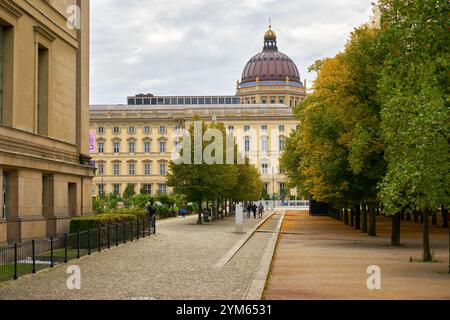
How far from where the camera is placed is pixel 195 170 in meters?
60.3

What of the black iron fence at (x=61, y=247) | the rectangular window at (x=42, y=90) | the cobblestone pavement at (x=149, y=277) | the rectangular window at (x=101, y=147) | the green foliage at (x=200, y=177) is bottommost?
the cobblestone pavement at (x=149, y=277)

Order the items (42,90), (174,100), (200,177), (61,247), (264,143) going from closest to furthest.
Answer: (61,247) < (42,90) < (200,177) < (264,143) < (174,100)

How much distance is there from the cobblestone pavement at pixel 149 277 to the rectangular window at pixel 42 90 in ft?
21.0

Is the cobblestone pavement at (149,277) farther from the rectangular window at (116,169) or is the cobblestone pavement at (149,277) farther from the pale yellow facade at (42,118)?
the rectangular window at (116,169)

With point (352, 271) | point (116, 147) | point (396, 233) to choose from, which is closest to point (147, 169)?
point (116, 147)

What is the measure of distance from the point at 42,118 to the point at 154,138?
13569cm

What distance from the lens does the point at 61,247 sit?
1131 inches

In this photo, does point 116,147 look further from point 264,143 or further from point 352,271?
point 352,271

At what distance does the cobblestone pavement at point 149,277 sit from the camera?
17.5 m

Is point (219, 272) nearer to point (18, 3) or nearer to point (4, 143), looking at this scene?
point (4, 143)

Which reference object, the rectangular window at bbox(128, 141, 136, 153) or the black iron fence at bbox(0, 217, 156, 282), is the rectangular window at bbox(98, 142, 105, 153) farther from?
the black iron fence at bbox(0, 217, 156, 282)

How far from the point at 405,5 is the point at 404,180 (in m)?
5.13

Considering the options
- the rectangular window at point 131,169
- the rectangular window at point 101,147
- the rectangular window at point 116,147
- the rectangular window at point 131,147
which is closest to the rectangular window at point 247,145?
the rectangular window at point 131,147
